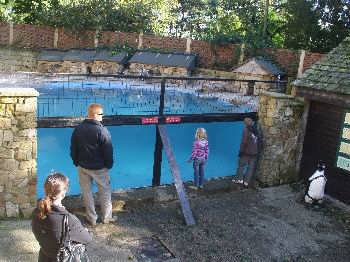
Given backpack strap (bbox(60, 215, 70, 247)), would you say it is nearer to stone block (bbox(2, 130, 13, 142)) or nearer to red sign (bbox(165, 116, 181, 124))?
stone block (bbox(2, 130, 13, 142))

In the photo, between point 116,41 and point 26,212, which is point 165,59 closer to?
point 116,41

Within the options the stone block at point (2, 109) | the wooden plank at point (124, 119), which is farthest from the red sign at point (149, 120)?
the stone block at point (2, 109)

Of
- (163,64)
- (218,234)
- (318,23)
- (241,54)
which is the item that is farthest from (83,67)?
(218,234)

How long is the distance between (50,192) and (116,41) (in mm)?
23167

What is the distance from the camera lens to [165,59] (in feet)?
74.6

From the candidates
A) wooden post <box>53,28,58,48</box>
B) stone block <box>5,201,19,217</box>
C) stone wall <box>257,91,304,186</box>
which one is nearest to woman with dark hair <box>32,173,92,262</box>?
stone block <box>5,201,19,217</box>

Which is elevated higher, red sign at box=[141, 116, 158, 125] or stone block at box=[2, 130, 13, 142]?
red sign at box=[141, 116, 158, 125]

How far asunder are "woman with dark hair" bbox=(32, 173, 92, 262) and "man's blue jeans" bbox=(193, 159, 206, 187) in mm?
4643

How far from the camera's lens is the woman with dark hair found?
3080 millimetres

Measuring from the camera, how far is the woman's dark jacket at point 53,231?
10.2 feet

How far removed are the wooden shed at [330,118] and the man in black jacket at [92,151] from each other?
4.78 meters

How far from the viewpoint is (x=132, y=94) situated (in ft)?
52.4

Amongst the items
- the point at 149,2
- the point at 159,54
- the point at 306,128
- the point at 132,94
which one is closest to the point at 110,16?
the point at 149,2

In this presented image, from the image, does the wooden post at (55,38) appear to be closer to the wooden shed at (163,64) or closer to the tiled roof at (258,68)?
the wooden shed at (163,64)
